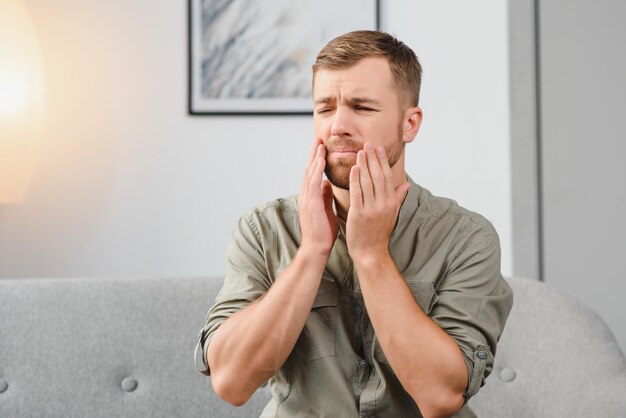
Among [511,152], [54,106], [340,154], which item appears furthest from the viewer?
[54,106]

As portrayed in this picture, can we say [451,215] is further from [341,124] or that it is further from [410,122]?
[341,124]

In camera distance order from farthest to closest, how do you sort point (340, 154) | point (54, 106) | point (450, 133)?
point (54, 106) → point (450, 133) → point (340, 154)

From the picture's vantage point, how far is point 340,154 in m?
1.42

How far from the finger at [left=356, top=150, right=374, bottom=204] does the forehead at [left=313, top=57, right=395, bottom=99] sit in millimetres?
117

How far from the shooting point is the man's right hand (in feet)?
4.59

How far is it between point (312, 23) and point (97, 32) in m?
0.75

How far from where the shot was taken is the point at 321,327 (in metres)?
1.49

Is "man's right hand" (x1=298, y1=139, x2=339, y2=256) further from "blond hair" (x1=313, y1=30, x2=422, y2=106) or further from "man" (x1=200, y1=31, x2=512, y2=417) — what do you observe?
"blond hair" (x1=313, y1=30, x2=422, y2=106)

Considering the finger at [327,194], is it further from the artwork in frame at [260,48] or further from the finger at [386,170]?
the artwork in frame at [260,48]

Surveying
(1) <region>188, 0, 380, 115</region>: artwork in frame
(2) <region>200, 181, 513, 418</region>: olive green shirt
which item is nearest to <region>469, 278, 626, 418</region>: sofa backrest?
(2) <region>200, 181, 513, 418</region>: olive green shirt

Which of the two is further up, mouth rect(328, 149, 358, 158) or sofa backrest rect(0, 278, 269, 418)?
mouth rect(328, 149, 358, 158)

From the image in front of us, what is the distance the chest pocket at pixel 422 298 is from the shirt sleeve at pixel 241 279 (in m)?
0.23

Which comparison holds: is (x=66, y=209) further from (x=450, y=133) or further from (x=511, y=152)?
(x=511, y=152)

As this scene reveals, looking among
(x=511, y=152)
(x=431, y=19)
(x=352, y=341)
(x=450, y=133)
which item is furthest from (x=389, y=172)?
(x=431, y=19)
